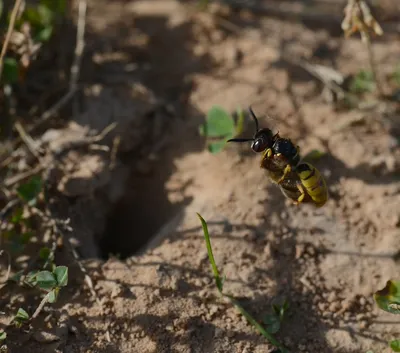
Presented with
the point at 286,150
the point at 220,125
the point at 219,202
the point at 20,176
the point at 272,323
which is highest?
the point at 286,150

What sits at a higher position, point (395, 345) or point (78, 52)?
point (78, 52)

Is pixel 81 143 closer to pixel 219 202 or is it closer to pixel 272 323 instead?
pixel 219 202

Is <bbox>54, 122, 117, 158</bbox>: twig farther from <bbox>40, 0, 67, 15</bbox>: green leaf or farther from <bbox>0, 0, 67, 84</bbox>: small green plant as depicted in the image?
<bbox>40, 0, 67, 15</bbox>: green leaf

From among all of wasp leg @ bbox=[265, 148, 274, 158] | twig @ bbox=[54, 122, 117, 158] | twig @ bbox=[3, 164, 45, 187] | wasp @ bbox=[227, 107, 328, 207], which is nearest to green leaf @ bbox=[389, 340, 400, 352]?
wasp @ bbox=[227, 107, 328, 207]

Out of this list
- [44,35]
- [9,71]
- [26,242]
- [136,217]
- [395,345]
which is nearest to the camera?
[395,345]

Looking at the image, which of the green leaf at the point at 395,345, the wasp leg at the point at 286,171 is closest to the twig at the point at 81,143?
the wasp leg at the point at 286,171

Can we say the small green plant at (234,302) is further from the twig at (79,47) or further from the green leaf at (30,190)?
the twig at (79,47)

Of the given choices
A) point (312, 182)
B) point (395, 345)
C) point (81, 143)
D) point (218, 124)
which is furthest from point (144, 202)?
point (395, 345)
